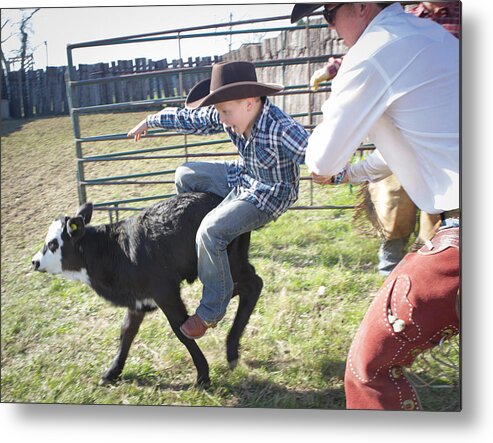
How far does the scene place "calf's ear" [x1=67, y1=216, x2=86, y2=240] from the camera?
3.06m

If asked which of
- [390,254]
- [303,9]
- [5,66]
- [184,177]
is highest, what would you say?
[303,9]

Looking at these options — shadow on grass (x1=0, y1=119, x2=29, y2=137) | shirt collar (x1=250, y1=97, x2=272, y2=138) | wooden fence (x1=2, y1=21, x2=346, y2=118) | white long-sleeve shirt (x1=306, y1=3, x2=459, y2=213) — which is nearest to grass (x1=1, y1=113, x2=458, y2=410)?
shadow on grass (x1=0, y1=119, x2=29, y2=137)

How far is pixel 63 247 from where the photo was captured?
313cm

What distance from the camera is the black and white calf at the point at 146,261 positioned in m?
3.05

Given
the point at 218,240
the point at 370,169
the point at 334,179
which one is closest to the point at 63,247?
the point at 218,240

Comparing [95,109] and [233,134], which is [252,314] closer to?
[233,134]

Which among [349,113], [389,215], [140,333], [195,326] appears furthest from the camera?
[389,215]

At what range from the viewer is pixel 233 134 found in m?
2.98

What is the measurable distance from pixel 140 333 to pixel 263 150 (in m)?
1.21

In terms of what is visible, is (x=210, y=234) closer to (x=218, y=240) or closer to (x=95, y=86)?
(x=218, y=240)

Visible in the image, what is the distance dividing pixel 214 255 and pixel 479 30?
1.60 meters

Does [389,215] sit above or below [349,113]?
below

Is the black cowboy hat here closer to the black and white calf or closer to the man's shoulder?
the man's shoulder

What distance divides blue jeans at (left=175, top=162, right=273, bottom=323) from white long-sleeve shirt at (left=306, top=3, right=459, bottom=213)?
64cm
